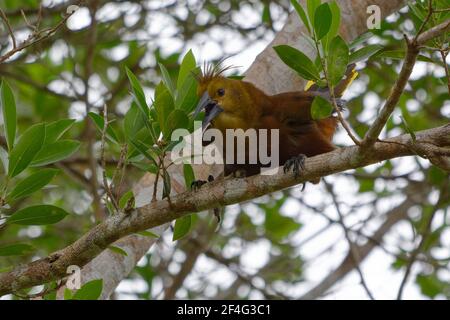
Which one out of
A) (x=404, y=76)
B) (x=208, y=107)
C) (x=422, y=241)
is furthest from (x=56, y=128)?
(x=422, y=241)

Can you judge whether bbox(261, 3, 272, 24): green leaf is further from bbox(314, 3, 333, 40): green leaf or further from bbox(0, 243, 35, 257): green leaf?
bbox(0, 243, 35, 257): green leaf

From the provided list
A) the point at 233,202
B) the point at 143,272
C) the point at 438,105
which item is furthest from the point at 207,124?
the point at 438,105

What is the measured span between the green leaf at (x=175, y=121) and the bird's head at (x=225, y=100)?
0.77 m

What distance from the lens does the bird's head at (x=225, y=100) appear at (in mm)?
3459

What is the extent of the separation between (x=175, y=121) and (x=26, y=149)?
52 centimetres

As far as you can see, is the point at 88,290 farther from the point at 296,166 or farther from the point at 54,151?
the point at 296,166

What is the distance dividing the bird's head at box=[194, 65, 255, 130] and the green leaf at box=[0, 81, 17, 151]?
97 cm

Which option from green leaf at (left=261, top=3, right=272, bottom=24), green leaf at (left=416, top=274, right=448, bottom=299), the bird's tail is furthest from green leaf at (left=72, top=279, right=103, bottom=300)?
green leaf at (left=416, top=274, right=448, bottom=299)

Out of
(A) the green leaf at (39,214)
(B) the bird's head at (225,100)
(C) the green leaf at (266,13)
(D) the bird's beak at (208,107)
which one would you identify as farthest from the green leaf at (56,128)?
(C) the green leaf at (266,13)

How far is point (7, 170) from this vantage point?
265 centimetres

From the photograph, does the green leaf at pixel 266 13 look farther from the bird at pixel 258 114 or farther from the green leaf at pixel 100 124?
the green leaf at pixel 100 124
